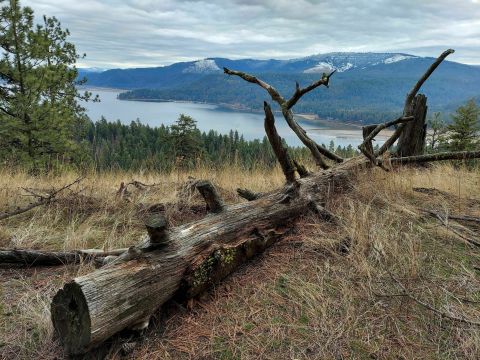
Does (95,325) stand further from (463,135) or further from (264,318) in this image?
(463,135)

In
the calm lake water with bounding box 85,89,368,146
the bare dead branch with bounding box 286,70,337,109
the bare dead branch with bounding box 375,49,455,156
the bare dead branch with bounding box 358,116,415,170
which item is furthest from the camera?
the calm lake water with bounding box 85,89,368,146

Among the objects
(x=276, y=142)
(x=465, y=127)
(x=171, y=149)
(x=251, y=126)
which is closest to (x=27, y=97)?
(x=171, y=149)

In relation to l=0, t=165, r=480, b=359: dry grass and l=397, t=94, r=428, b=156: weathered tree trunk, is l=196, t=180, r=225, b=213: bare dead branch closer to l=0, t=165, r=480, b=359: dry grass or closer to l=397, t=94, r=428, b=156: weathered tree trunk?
l=0, t=165, r=480, b=359: dry grass

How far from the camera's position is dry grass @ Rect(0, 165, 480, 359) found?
2.03m

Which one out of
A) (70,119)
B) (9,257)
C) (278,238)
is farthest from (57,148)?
(278,238)

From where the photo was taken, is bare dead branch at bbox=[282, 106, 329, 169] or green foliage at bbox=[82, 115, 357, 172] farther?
green foliage at bbox=[82, 115, 357, 172]

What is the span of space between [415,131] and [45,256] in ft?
22.4

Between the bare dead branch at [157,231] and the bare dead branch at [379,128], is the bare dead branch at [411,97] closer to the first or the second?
the bare dead branch at [379,128]

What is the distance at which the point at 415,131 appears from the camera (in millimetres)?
7141

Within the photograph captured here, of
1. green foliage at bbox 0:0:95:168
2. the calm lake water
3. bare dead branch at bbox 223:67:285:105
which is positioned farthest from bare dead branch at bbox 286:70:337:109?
the calm lake water

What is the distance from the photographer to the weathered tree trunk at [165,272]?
1.89 m

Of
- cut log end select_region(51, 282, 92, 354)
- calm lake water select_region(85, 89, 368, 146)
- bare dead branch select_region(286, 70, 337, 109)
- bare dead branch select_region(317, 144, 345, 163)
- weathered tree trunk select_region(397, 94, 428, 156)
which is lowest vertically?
calm lake water select_region(85, 89, 368, 146)

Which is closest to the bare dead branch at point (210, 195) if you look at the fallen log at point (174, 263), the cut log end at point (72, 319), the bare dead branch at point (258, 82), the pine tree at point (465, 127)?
the fallen log at point (174, 263)

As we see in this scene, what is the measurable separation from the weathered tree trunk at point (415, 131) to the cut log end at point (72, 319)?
673 centimetres
